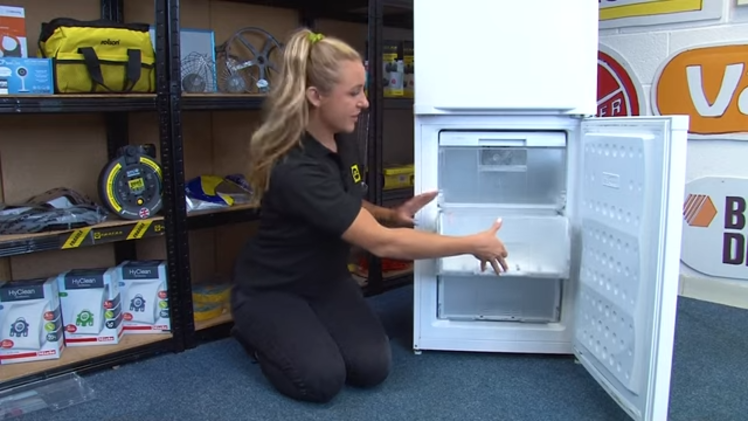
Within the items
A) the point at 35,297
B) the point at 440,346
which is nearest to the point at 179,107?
the point at 35,297

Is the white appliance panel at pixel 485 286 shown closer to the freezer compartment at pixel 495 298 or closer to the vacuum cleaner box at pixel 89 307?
the freezer compartment at pixel 495 298

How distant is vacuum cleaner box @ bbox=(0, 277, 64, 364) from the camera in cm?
182

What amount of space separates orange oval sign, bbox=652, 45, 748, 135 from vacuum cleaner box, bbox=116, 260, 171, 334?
2182 millimetres

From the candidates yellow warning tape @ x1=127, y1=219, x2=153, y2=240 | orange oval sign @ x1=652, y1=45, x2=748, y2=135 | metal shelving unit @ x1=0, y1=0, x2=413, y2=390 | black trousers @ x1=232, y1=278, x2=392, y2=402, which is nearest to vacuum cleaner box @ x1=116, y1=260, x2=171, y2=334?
metal shelving unit @ x1=0, y1=0, x2=413, y2=390

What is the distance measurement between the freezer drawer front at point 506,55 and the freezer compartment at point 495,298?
0.60m

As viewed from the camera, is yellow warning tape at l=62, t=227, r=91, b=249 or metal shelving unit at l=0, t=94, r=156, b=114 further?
yellow warning tape at l=62, t=227, r=91, b=249

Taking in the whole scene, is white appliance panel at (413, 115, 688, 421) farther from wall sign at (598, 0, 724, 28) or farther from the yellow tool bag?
wall sign at (598, 0, 724, 28)

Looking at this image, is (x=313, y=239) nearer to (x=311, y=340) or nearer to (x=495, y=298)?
(x=311, y=340)

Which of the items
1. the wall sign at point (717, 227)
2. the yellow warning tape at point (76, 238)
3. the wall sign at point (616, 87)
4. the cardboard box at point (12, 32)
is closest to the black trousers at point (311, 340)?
the yellow warning tape at point (76, 238)

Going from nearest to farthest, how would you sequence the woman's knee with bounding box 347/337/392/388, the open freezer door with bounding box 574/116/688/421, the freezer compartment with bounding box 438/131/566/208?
the open freezer door with bounding box 574/116/688/421
the woman's knee with bounding box 347/337/392/388
the freezer compartment with bounding box 438/131/566/208

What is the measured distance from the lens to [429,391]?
1.75 metres

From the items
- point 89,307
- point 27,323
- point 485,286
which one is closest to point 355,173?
point 485,286

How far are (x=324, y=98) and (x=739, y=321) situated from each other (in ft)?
5.94

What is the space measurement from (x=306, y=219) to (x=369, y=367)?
0.47m
